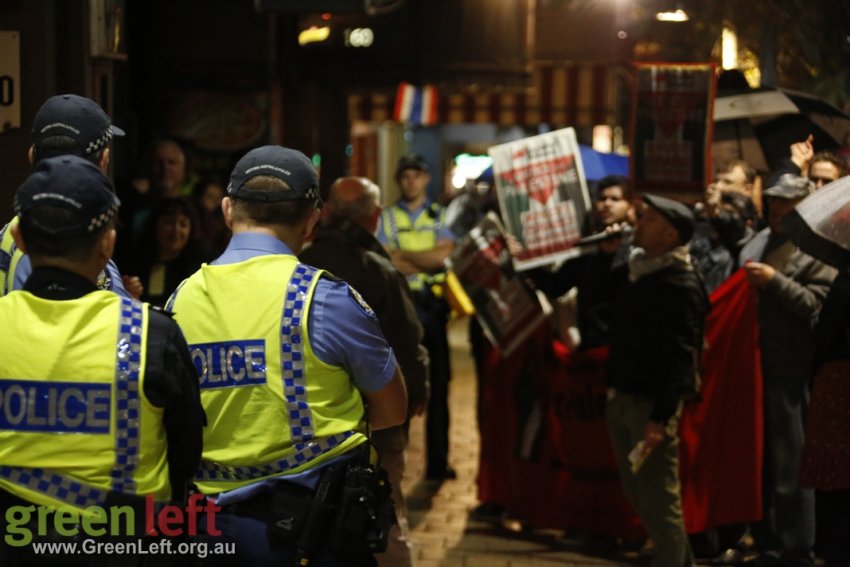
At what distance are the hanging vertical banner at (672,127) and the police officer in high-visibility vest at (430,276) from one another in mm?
1850

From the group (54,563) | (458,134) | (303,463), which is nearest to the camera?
(54,563)

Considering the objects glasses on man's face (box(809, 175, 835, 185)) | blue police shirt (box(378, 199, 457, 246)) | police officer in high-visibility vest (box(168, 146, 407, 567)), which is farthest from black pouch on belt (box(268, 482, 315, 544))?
blue police shirt (box(378, 199, 457, 246))

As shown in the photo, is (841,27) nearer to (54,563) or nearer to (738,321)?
(738,321)

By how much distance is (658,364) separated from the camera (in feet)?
22.4

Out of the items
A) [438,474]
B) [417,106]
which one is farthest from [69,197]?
[417,106]

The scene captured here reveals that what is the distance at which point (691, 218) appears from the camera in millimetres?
7039

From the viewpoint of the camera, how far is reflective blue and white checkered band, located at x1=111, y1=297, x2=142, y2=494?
3475mm

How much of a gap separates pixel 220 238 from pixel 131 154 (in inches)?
85.4

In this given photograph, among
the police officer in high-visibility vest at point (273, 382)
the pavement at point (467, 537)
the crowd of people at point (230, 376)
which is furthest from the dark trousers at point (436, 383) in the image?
the police officer in high-visibility vest at point (273, 382)

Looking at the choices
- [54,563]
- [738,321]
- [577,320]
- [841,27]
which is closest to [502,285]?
[577,320]

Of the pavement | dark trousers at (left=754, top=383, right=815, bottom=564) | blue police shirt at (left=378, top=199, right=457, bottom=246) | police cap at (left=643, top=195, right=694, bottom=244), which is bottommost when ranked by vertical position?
the pavement

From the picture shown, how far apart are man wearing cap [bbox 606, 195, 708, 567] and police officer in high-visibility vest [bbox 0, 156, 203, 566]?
3.65m

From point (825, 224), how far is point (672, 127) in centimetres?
257

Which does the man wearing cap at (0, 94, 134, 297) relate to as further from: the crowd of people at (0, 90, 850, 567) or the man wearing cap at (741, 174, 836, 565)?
the man wearing cap at (741, 174, 836, 565)
